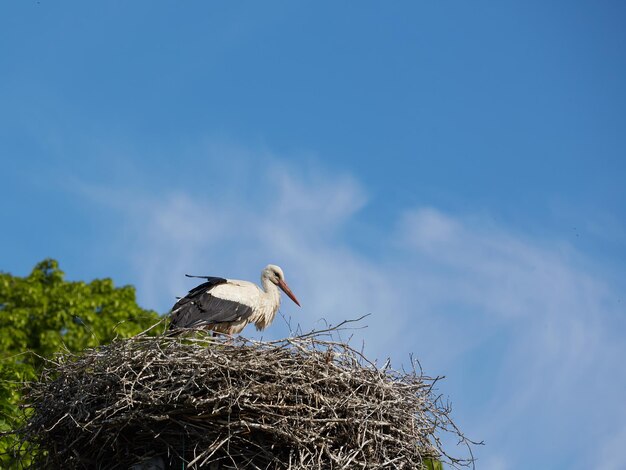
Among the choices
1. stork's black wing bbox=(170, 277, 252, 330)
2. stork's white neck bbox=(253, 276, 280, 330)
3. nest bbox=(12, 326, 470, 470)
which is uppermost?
stork's white neck bbox=(253, 276, 280, 330)

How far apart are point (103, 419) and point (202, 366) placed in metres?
0.74

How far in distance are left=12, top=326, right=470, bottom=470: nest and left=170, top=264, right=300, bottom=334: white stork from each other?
69.5 inches

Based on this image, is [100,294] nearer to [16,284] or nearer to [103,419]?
[16,284]

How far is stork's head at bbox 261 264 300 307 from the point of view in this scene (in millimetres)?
10078

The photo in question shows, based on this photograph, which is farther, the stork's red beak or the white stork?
the stork's red beak

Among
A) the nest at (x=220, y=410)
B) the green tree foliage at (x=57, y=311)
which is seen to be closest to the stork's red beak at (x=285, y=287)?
the nest at (x=220, y=410)

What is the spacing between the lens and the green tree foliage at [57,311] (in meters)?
19.1

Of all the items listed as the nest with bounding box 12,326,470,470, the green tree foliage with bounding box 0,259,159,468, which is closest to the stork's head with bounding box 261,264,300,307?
the nest with bounding box 12,326,470,470

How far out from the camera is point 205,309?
29.4 feet

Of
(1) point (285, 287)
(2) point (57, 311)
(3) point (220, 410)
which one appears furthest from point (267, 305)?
(2) point (57, 311)

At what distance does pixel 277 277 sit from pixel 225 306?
111cm

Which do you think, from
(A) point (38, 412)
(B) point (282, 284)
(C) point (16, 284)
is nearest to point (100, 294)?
(C) point (16, 284)

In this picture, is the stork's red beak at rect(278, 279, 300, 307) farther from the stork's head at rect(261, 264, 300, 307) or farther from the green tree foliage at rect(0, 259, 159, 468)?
the green tree foliage at rect(0, 259, 159, 468)

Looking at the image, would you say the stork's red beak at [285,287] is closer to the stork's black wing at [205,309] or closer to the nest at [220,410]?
the stork's black wing at [205,309]
